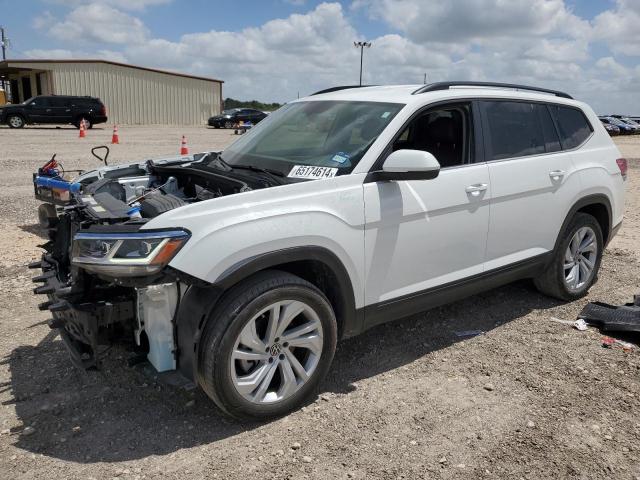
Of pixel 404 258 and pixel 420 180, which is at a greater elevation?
pixel 420 180

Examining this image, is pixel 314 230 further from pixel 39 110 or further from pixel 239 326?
pixel 39 110

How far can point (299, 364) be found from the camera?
129 inches

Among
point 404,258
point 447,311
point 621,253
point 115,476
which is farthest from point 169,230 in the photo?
point 621,253

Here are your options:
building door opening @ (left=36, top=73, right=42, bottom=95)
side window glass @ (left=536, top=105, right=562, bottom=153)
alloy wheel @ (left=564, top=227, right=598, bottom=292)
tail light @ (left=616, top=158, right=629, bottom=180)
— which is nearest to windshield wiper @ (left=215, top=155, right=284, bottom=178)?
side window glass @ (left=536, top=105, right=562, bottom=153)

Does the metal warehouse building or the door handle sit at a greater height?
the metal warehouse building

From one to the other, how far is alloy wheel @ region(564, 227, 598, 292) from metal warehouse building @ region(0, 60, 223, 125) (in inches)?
1570

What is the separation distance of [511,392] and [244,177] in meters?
2.17

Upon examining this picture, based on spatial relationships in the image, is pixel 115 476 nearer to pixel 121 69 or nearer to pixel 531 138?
pixel 531 138

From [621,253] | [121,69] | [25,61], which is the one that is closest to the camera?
[621,253]

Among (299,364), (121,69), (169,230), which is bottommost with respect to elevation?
(299,364)

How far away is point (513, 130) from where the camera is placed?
4.42 m

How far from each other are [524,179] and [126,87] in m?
41.0

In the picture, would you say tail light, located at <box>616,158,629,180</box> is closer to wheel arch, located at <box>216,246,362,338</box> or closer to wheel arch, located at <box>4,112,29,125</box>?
wheel arch, located at <box>216,246,362,338</box>

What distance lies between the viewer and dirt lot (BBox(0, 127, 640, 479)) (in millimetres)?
2900
